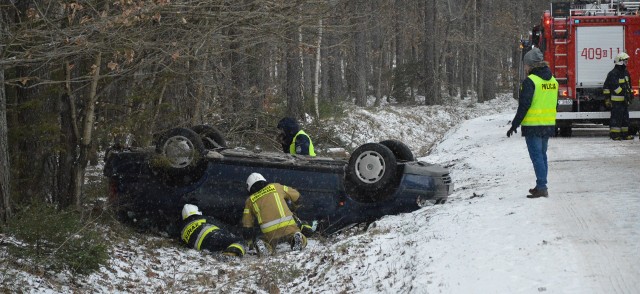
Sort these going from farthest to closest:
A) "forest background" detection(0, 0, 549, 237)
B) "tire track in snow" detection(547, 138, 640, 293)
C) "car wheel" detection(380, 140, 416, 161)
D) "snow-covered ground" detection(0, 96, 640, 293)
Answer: "car wheel" detection(380, 140, 416, 161)
"forest background" detection(0, 0, 549, 237)
"snow-covered ground" detection(0, 96, 640, 293)
"tire track in snow" detection(547, 138, 640, 293)

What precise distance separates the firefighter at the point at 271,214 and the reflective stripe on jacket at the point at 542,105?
119 inches

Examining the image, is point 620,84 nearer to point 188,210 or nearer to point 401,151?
point 401,151

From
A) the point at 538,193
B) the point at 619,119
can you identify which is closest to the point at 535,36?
the point at 619,119

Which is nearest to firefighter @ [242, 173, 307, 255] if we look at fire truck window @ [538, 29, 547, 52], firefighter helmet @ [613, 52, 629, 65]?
firefighter helmet @ [613, 52, 629, 65]

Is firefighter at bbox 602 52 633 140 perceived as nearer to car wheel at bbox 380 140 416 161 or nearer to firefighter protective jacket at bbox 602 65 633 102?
firefighter protective jacket at bbox 602 65 633 102

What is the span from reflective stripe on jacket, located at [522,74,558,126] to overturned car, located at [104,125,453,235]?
1.50 metres

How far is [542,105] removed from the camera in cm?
991

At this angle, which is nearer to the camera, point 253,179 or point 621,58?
point 253,179

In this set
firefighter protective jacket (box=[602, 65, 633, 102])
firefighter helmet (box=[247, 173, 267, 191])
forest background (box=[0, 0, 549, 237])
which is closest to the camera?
forest background (box=[0, 0, 549, 237])

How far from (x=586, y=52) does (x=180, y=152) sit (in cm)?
1244

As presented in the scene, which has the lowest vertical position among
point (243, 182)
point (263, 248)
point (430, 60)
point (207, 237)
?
point (263, 248)

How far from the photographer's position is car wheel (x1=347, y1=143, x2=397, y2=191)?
33.6 feet

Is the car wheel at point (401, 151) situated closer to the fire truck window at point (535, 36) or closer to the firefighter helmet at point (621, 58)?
the firefighter helmet at point (621, 58)

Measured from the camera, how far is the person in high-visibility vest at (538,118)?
9.80m
